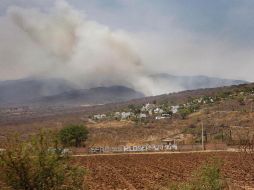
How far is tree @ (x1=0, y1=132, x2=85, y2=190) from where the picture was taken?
55.6 ft

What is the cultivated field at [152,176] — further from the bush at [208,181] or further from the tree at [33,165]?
the tree at [33,165]

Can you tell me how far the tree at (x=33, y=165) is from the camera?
1694 cm

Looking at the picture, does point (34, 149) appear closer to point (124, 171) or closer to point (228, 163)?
point (124, 171)

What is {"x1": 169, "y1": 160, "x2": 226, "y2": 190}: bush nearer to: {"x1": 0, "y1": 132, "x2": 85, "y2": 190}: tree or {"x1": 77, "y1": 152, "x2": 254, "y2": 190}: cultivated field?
{"x1": 0, "y1": 132, "x2": 85, "y2": 190}: tree

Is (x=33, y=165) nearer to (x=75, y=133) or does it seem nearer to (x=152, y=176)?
(x=152, y=176)

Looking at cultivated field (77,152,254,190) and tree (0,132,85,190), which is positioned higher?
tree (0,132,85,190)

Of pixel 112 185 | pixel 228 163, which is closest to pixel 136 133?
pixel 228 163

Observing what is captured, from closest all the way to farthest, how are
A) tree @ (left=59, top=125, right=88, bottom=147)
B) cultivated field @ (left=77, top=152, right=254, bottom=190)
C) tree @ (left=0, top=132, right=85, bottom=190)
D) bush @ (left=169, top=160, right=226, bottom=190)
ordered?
tree @ (left=0, top=132, right=85, bottom=190)
bush @ (left=169, top=160, right=226, bottom=190)
cultivated field @ (left=77, top=152, right=254, bottom=190)
tree @ (left=59, top=125, right=88, bottom=147)

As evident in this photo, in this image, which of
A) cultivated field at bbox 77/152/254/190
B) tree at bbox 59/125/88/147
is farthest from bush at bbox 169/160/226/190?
tree at bbox 59/125/88/147

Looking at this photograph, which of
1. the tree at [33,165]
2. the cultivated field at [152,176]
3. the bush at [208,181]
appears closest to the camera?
the tree at [33,165]

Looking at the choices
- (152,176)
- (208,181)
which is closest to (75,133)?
(152,176)

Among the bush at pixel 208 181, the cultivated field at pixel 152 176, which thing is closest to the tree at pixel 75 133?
the cultivated field at pixel 152 176

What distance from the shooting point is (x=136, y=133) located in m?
132

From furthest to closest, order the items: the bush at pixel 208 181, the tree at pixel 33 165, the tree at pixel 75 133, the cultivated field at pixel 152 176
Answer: the tree at pixel 75 133, the cultivated field at pixel 152 176, the bush at pixel 208 181, the tree at pixel 33 165
